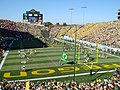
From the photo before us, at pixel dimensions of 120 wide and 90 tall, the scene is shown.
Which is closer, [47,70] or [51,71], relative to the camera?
[51,71]

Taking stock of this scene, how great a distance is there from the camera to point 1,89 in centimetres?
1823

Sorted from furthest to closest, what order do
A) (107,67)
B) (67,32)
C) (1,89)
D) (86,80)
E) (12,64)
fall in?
(67,32) → (12,64) → (107,67) → (86,80) → (1,89)

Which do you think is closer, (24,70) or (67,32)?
(24,70)

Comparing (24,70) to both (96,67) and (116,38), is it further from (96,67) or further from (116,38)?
(116,38)

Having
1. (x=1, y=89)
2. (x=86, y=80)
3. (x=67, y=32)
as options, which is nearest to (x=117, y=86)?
(x=86, y=80)

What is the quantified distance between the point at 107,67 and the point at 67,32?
74.2 metres

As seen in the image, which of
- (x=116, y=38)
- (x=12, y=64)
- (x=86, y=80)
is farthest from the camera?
(x=116, y=38)

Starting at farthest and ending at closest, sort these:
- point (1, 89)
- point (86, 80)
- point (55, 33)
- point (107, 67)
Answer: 1. point (55, 33)
2. point (107, 67)
3. point (86, 80)
4. point (1, 89)

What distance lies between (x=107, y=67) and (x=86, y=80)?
7345mm

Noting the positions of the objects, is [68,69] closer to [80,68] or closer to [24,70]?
[80,68]

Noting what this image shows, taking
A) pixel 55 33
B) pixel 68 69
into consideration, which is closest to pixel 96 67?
pixel 68 69

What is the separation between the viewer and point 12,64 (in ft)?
114

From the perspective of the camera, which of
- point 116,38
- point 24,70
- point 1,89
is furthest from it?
point 116,38

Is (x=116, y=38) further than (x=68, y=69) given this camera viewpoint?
Yes
